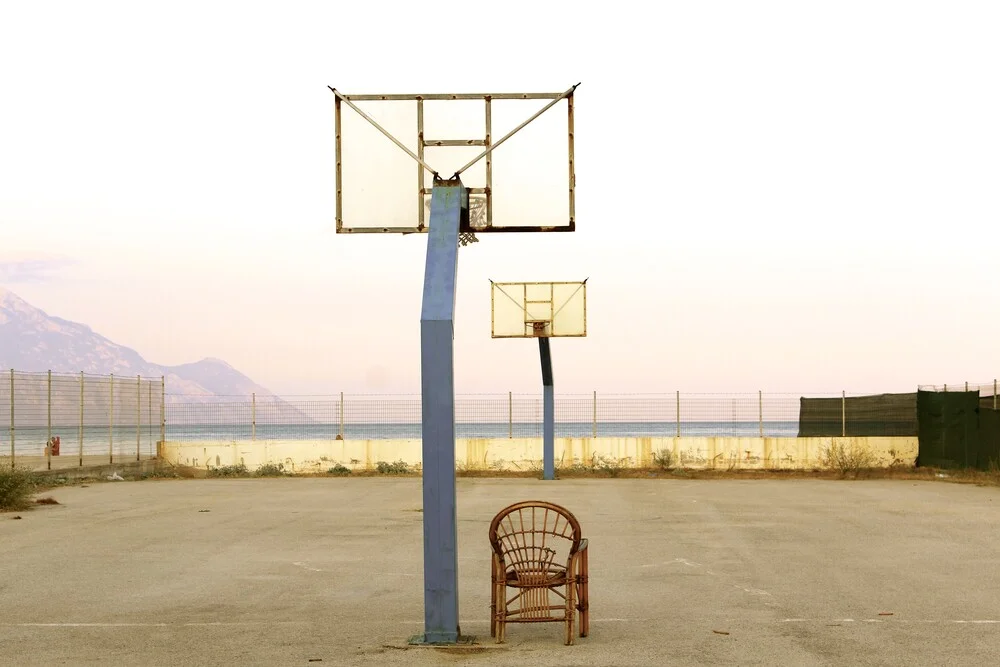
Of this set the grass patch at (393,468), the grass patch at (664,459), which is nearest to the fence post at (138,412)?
the grass patch at (393,468)

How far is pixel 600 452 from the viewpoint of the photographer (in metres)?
37.5

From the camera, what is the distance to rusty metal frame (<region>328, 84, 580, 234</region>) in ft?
37.4

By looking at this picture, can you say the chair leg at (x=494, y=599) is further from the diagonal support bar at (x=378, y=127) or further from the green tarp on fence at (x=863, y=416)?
the green tarp on fence at (x=863, y=416)

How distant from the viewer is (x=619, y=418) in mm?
39531

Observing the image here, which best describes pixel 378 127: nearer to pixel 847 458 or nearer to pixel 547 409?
pixel 547 409

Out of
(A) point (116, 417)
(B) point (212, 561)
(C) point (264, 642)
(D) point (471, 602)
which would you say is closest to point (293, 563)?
(B) point (212, 561)

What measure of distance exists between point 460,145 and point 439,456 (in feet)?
11.6

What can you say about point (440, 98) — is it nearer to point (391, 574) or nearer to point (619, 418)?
point (391, 574)

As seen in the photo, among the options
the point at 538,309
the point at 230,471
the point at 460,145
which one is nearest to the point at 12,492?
the point at 230,471

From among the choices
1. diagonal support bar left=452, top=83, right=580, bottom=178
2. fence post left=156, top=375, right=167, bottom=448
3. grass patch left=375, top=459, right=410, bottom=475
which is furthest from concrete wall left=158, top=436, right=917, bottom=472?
diagonal support bar left=452, top=83, right=580, bottom=178

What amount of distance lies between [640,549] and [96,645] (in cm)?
829

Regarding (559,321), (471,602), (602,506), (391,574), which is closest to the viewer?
(471,602)

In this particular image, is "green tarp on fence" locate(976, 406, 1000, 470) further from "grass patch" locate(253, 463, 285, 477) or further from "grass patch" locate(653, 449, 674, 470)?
"grass patch" locate(253, 463, 285, 477)

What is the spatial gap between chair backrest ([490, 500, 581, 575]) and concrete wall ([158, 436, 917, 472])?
1622 centimetres
